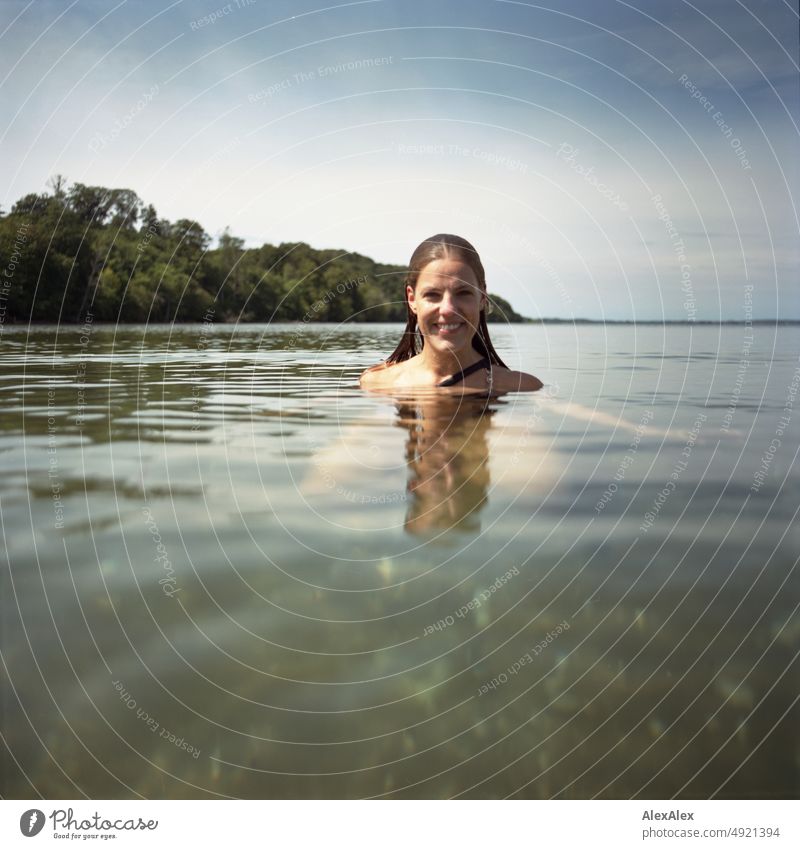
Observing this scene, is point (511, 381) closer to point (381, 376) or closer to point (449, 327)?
point (381, 376)

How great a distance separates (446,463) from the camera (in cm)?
502

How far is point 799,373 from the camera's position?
11.3 meters

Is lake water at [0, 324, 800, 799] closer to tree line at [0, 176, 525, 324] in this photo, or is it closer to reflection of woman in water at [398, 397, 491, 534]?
reflection of woman in water at [398, 397, 491, 534]

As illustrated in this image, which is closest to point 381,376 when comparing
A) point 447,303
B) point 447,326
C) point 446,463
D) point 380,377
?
point 380,377

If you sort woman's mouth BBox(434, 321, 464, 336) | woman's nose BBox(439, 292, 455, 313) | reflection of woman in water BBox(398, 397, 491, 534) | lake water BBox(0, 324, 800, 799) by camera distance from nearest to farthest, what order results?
lake water BBox(0, 324, 800, 799)
reflection of woman in water BBox(398, 397, 491, 534)
woman's nose BBox(439, 292, 455, 313)
woman's mouth BBox(434, 321, 464, 336)

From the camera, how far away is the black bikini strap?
8.21 metres

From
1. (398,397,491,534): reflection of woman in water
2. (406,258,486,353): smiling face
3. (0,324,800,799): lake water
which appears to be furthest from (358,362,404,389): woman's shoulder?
(0,324,800,799): lake water

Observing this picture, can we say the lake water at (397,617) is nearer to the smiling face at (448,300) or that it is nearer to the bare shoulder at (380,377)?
the smiling face at (448,300)

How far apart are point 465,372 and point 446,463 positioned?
3328 millimetres

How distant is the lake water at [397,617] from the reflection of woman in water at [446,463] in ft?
0.10

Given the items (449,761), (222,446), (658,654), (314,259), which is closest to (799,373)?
(222,446)

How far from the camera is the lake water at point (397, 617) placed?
8.00 ft
